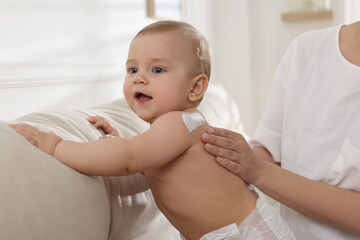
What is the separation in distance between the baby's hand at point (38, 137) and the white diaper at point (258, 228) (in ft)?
1.31

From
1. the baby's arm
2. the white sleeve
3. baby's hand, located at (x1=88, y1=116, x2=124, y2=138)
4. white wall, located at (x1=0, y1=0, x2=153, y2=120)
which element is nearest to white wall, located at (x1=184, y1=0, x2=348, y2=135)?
white wall, located at (x1=0, y1=0, x2=153, y2=120)

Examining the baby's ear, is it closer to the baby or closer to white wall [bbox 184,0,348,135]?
the baby

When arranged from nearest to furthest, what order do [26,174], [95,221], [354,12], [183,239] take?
[26,174], [95,221], [183,239], [354,12]

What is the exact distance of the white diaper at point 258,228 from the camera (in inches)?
41.7

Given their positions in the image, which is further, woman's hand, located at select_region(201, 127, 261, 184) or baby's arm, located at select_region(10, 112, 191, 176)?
woman's hand, located at select_region(201, 127, 261, 184)

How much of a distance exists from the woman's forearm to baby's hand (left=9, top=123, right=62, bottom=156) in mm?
544

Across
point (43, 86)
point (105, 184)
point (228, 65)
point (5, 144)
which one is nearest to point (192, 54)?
point (105, 184)

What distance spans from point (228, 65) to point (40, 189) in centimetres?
392

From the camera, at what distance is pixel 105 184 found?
104cm

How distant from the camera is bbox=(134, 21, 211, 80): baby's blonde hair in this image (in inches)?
43.3

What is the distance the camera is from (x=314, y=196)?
123cm

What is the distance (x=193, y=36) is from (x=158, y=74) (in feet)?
0.45

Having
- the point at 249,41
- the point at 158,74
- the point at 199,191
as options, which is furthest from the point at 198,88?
the point at 249,41

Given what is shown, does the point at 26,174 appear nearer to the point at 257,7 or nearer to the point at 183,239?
the point at 183,239
